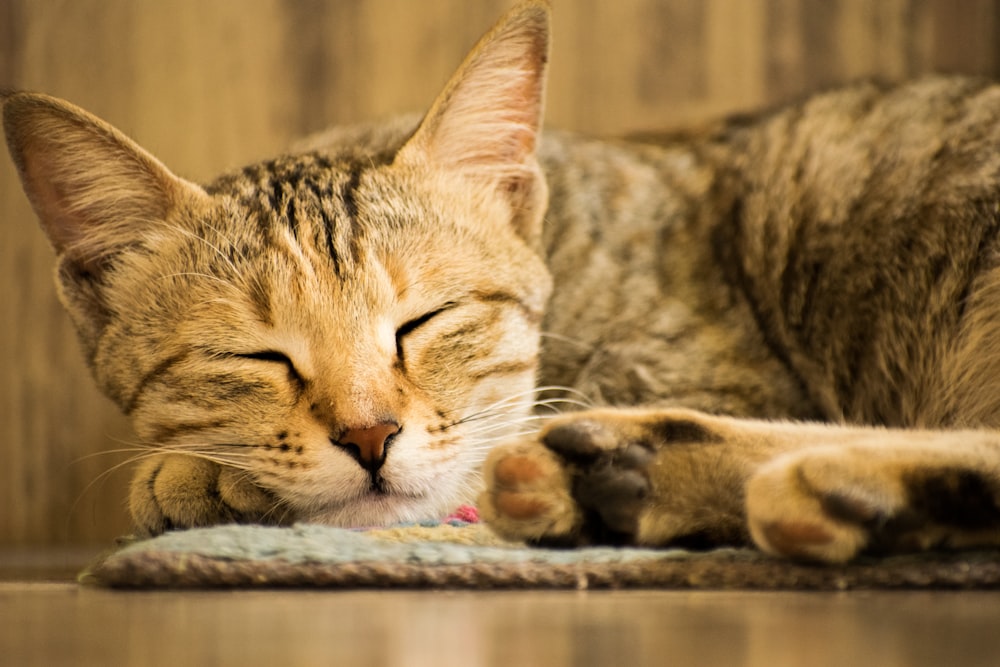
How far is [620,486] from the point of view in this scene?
862mm

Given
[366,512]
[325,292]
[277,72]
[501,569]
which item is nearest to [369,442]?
[366,512]

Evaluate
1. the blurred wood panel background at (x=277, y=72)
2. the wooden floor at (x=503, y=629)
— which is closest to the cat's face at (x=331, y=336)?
the wooden floor at (x=503, y=629)

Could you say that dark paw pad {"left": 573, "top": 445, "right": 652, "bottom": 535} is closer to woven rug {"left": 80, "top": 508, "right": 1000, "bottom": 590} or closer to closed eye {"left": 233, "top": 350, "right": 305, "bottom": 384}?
woven rug {"left": 80, "top": 508, "right": 1000, "bottom": 590}

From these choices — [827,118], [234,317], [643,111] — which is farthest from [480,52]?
[643,111]

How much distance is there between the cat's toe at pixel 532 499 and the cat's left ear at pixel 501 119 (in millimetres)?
556

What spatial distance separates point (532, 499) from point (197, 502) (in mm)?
430

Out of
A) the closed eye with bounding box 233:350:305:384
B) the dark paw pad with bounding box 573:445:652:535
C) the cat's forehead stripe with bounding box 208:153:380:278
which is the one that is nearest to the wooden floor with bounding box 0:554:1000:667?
the dark paw pad with bounding box 573:445:652:535

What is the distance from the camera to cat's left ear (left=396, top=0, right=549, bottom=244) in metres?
1.26

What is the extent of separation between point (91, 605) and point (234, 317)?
0.47 m

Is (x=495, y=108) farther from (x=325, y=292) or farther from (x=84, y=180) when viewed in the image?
(x=84, y=180)

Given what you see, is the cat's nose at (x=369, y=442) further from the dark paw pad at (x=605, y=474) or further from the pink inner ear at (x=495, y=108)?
the pink inner ear at (x=495, y=108)

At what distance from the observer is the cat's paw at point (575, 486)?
0.87m

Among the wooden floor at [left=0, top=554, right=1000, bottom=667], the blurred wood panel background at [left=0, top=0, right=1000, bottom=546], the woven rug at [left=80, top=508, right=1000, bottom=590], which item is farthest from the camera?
the blurred wood panel background at [left=0, top=0, right=1000, bottom=546]

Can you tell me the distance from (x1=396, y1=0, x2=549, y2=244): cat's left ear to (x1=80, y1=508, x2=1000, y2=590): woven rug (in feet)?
2.11
